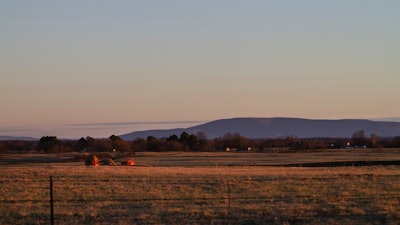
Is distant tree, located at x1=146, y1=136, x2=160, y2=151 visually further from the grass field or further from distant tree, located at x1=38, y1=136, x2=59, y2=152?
the grass field

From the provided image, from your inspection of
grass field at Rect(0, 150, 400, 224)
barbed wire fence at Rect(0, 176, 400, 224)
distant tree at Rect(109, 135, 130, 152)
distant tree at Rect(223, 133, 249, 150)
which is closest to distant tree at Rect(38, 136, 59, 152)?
distant tree at Rect(109, 135, 130, 152)

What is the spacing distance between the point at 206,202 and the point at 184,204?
105 centimetres

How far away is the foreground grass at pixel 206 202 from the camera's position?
61.5 ft

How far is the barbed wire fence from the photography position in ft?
61.2

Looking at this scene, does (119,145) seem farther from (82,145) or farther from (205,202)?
(205,202)

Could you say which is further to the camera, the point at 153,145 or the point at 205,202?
the point at 153,145

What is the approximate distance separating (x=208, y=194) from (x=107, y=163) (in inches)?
→ 1644

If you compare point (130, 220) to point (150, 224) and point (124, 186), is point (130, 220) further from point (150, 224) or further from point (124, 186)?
point (124, 186)

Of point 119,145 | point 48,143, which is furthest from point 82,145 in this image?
point 119,145

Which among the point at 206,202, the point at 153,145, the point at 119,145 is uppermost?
the point at 119,145

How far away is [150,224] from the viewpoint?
17703 mm

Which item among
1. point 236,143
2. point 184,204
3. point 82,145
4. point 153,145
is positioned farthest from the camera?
point 236,143

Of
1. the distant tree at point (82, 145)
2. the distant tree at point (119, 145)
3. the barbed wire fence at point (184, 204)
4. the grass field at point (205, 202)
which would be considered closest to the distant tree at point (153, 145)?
the distant tree at point (119, 145)

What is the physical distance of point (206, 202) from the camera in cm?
2328
